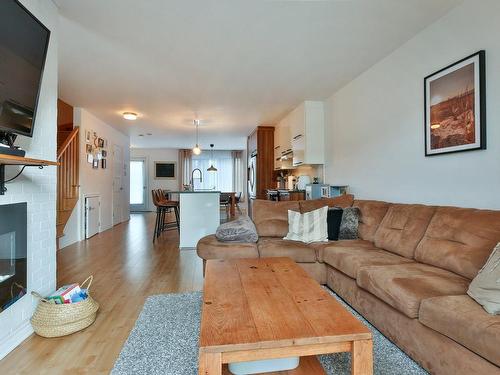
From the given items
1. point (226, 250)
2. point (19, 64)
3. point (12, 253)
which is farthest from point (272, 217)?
point (19, 64)

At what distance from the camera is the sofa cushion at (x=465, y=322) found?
1.18 meters

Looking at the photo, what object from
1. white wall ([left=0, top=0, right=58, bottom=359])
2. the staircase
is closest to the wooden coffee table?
white wall ([left=0, top=0, right=58, bottom=359])

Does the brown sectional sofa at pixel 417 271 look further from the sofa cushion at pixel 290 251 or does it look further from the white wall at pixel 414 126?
the white wall at pixel 414 126

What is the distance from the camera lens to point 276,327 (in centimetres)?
119

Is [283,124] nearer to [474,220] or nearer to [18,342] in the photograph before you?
[474,220]

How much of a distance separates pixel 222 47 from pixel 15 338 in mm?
2931

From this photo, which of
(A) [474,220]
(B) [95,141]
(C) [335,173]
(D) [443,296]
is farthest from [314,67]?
(B) [95,141]

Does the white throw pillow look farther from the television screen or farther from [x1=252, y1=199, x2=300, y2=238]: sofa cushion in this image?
the television screen

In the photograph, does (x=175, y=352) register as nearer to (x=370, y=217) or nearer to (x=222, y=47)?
(x=370, y=217)

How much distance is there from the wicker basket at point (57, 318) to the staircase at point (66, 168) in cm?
277

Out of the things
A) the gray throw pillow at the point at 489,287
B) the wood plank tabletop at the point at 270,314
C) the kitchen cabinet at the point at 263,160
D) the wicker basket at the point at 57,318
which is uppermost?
the kitchen cabinet at the point at 263,160

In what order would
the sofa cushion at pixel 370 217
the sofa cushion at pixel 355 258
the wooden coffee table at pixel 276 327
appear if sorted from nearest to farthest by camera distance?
the wooden coffee table at pixel 276 327 → the sofa cushion at pixel 355 258 → the sofa cushion at pixel 370 217

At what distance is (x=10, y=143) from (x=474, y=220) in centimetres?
293

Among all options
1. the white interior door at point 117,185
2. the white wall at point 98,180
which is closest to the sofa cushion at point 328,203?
the white wall at point 98,180
